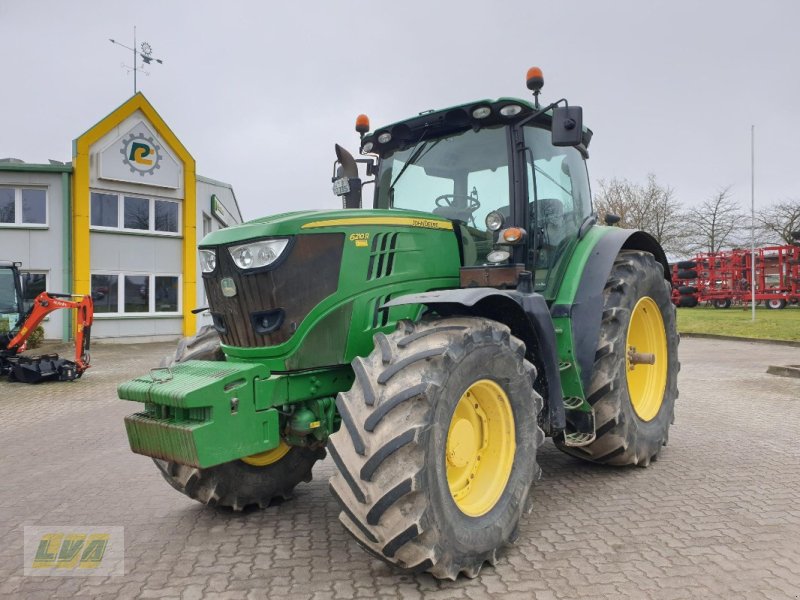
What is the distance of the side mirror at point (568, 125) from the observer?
3.75 m

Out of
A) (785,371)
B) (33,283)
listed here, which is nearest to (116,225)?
(33,283)

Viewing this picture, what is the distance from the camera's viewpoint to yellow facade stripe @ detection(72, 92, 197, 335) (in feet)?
62.8

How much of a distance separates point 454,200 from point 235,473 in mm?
2285

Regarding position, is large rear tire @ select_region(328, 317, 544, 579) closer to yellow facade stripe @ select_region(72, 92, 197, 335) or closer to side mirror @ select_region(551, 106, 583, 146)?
side mirror @ select_region(551, 106, 583, 146)

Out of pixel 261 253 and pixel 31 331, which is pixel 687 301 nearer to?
pixel 31 331

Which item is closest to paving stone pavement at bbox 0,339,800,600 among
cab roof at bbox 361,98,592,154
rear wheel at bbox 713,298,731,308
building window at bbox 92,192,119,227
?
cab roof at bbox 361,98,592,154

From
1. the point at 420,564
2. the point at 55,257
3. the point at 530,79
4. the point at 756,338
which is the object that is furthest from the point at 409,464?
the point at 55,257

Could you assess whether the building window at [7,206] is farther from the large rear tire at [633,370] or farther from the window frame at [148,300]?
the large rear tire at [633,370]

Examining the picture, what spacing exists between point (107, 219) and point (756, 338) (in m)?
19.0

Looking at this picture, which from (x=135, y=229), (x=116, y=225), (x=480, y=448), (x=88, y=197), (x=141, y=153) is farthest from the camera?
(x=135, y=229)

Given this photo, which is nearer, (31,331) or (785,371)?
(785,371)

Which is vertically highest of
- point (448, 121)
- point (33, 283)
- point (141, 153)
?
point (141, 153)

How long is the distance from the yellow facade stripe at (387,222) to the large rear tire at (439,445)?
705mm

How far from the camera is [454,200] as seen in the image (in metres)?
4.38
